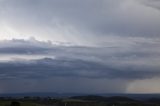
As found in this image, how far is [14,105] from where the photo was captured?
150500 millimetres

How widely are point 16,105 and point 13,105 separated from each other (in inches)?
48.4

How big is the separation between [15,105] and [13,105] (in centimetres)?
82

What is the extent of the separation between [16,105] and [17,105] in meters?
0.52

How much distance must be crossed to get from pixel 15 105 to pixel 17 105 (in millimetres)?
899

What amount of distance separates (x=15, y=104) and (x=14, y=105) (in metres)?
2.88

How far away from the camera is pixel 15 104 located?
15338 cm

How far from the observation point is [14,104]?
154m

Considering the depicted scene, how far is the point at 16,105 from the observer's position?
14988 cm

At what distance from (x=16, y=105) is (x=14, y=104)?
14.9 feet

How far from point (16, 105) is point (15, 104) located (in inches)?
144

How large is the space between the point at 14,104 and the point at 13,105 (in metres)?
4.27

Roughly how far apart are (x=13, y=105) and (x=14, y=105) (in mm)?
698

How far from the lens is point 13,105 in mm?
149875

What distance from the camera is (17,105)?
14962 cm
